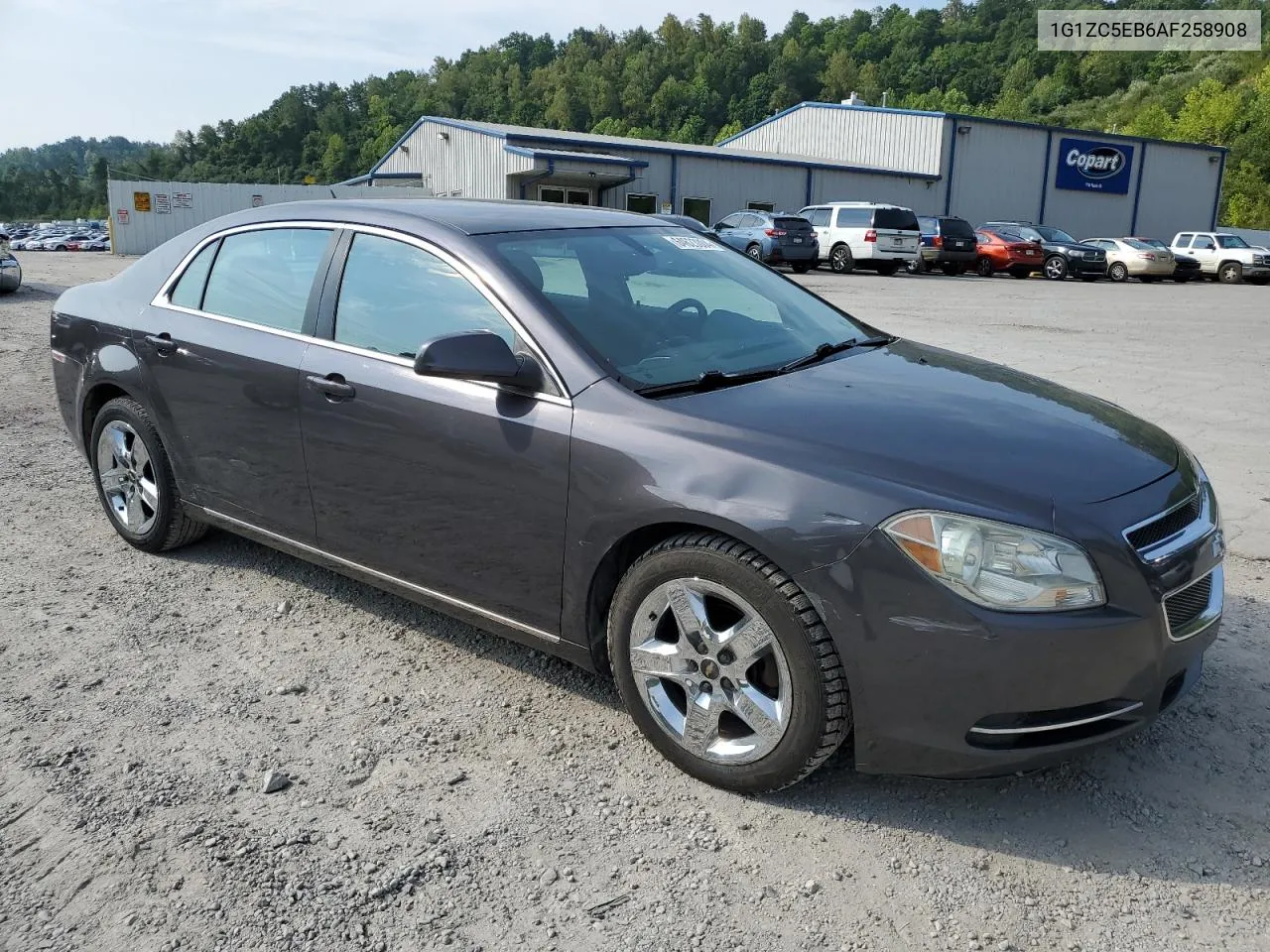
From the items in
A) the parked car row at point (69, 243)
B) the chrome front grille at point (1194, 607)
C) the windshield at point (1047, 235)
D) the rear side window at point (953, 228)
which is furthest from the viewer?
the parked car row at point (69, 243)

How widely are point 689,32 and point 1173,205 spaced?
98974 mm

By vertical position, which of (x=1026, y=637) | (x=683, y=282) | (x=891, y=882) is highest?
(x=683, y=282)

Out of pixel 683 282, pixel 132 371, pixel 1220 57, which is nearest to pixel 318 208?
pixel 132 371

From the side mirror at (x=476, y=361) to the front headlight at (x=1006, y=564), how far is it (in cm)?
126

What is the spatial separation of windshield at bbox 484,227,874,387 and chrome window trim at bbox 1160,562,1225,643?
1407 millimetres

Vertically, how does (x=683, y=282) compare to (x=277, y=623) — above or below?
above

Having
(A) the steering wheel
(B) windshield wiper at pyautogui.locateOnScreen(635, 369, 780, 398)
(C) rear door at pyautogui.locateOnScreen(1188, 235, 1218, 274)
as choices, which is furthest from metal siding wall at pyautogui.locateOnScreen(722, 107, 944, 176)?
(B) windshield wiper at pyautogui.locateOnScreen(635, 369, 780, 398)

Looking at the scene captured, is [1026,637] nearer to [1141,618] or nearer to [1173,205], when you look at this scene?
[1141,618]

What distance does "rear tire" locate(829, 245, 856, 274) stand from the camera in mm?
27922

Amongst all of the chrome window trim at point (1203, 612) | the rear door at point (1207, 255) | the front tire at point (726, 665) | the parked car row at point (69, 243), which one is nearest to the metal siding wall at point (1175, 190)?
the rear door at point (1207, 255)

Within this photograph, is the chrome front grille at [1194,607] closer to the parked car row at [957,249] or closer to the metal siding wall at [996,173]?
the parked car row at [957,249]

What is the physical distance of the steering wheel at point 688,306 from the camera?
11.9ft

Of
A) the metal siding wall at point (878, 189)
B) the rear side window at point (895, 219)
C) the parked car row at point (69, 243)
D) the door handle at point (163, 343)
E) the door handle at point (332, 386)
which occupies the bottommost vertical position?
the parked car row at point (69, 243)

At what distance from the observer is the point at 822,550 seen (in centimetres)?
261
